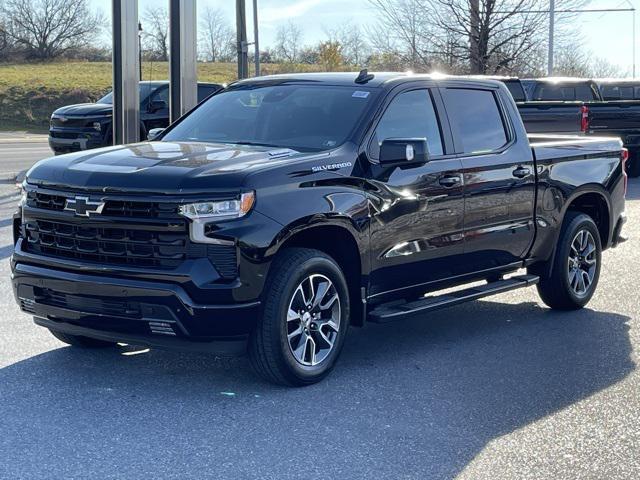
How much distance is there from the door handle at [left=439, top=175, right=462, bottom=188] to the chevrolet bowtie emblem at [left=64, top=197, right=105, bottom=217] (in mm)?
2429

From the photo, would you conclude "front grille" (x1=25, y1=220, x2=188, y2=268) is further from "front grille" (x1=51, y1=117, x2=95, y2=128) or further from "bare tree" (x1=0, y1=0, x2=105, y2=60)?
"bare tree" (x1=0, y1=0, x2=105, y2=60)

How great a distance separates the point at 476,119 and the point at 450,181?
812 mm

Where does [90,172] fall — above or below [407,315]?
above

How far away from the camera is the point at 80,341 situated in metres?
→ 6.62

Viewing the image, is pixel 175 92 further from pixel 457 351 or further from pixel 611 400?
pixel 611 400

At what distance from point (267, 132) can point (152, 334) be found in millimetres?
1835

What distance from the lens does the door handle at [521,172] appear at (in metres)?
7.64

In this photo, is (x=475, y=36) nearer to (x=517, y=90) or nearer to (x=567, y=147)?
(x=517, y=90)

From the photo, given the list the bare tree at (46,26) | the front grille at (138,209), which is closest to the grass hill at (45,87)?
the bare tree at (46,26)

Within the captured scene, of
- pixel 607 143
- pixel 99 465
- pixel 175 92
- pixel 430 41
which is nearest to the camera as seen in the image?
pixel 99 465

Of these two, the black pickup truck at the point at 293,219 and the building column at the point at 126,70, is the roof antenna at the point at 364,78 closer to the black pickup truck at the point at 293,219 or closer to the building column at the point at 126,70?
the black pickup truck at the point at 293,219


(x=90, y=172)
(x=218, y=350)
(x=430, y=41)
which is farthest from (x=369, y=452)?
(x=430, y=41)

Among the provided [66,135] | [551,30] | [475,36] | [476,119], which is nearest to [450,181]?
[476,119]

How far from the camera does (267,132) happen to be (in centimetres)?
678
